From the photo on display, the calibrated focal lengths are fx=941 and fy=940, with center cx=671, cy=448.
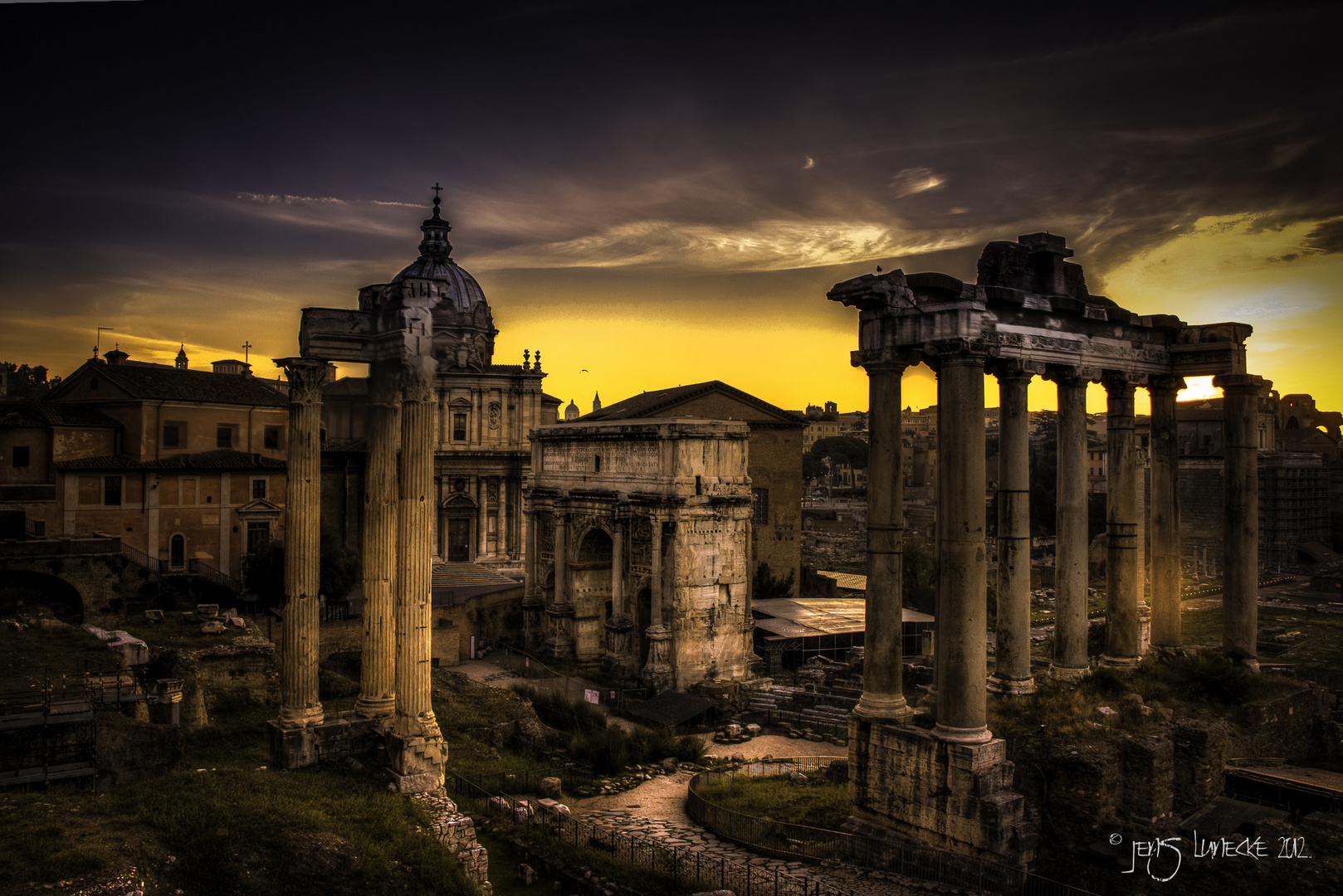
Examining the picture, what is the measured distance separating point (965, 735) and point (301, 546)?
403 inches

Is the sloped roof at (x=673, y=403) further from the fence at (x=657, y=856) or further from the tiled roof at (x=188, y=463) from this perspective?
the fence at (x=657, y=856)

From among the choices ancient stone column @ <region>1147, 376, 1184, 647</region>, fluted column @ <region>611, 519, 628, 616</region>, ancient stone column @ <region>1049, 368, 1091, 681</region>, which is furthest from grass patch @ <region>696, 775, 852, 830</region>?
fluted column @ <region>611, 519, 628, 616</region>

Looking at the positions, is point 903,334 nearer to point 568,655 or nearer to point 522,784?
point 522,784

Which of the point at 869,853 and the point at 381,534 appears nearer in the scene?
the point at 869,853

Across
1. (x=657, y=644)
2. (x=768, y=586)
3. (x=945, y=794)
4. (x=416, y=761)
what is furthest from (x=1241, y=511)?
(x=768, y=586)

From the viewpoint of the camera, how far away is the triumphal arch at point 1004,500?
43.2ft

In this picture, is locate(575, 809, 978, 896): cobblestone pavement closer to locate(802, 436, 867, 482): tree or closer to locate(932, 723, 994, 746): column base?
locate(932, 723, 994, 746): column base

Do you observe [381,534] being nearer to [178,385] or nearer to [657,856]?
[657,856]

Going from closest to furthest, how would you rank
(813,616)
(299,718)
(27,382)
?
(299,718), (813,616), (27,382)

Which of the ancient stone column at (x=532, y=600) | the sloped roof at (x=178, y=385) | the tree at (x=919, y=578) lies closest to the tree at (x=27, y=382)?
the sloped roof at (x=178, y=385)

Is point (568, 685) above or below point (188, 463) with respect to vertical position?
below

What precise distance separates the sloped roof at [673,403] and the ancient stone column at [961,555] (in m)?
29.4

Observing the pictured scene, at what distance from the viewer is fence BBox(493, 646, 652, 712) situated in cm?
2942

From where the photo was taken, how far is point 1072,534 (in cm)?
1617
